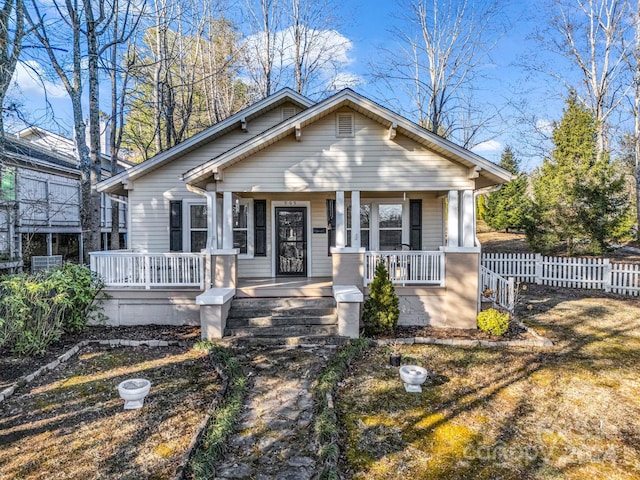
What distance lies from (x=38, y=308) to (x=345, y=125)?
7038mm

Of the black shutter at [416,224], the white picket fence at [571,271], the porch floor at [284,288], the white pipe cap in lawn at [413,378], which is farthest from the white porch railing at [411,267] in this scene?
the white picket fence at [571,271]

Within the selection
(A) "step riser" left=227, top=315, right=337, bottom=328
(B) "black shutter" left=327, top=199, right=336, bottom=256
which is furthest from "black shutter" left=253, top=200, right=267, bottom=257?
(A) "step riser" left=227, top=315, right=337, bottom=328

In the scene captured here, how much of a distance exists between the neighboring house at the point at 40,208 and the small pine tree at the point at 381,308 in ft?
40.3

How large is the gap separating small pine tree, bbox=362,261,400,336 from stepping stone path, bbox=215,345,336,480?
139 centimetres

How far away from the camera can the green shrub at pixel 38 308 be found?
649 centimetres

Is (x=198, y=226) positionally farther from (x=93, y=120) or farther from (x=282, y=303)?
(x=93, y=120)

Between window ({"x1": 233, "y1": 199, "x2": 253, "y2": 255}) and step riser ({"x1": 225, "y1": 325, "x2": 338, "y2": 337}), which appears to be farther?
window ({"x1": 233, "y1": 199, "x2": 253, "y2": 255})

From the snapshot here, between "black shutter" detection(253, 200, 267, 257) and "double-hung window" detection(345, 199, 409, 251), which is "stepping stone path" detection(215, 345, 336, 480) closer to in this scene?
"black shutter" detection(253, 200, 267, 257)

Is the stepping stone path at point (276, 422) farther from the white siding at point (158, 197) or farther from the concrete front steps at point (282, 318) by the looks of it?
the white siding at point (158, 197)

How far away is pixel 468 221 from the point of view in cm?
812

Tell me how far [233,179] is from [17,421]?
5.46 meters

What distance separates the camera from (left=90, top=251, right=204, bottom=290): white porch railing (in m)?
8.50

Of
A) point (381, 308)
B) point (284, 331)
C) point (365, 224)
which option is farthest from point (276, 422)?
point (365, 224)

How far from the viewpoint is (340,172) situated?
27.0ft
